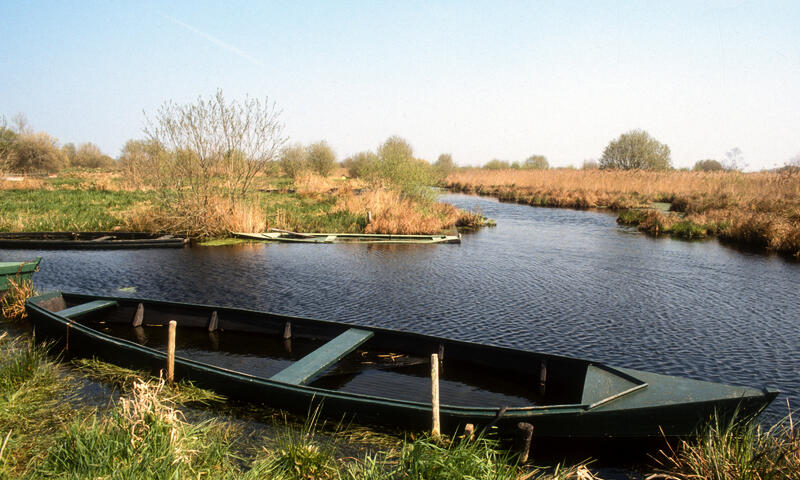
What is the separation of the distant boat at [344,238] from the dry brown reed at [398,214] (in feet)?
4.46

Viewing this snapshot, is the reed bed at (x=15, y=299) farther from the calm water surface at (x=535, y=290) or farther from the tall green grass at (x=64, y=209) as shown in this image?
the tall green grass at (x=64, y=209)

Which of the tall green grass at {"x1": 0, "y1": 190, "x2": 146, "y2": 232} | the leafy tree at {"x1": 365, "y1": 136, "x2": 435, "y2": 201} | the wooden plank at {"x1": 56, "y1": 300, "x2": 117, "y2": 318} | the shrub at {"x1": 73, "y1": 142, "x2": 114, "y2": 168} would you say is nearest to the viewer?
the wooden plank at {"x1": 56, "y1": 300, "x2": 117, "y2": 318}

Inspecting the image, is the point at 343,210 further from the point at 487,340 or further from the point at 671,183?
the point at 671,183

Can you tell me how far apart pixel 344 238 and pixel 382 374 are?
1498cm

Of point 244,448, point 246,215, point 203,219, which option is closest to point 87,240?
point 203,219

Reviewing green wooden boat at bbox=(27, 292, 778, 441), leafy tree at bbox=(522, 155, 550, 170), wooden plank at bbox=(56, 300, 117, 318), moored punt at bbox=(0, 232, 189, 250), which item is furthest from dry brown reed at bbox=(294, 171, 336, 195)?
leafy tree at bbox=(522, 155, 550, 170)

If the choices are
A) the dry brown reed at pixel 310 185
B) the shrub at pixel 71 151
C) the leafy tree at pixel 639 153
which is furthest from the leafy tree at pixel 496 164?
the shrub at pixel 71 151

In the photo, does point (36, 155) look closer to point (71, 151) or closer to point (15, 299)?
point (71, 151)

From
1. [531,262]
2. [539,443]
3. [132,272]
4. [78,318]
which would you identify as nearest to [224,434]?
[539,443]

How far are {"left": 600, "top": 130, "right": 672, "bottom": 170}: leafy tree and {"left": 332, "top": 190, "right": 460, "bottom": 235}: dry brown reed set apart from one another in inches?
1764

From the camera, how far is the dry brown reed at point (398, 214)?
24953 millimetres

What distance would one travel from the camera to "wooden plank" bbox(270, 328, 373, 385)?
7.41 m

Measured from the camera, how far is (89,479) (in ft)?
14.7

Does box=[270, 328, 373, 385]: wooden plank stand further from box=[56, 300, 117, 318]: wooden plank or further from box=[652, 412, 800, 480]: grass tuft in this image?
box=[56, 300, 117, 318]: wooden plank
